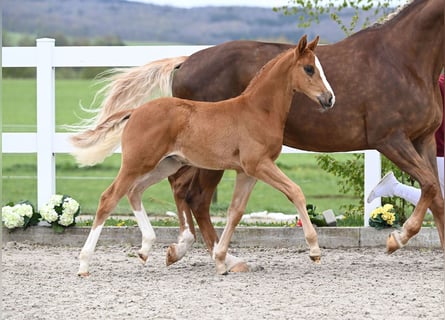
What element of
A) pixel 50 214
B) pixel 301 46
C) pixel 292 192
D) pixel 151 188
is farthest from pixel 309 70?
pixel 151 188

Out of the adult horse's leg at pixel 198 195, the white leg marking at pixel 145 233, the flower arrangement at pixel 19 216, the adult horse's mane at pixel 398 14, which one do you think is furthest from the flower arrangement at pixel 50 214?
the adult horse's mane at pixel 398 14

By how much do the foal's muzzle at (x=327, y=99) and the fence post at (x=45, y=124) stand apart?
3.10 meters

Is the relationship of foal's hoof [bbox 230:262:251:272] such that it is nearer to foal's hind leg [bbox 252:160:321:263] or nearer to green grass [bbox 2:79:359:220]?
foal's hind leg [bbox 252:160:321:263]

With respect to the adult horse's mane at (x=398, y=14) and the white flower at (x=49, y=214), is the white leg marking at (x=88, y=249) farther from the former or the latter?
the adult horse's mane at (x=398, y=14)

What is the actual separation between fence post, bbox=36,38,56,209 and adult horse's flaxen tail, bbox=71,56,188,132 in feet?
3.29

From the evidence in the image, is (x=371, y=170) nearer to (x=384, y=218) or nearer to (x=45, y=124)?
(x=384, y=218)

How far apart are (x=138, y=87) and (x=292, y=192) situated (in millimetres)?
1936

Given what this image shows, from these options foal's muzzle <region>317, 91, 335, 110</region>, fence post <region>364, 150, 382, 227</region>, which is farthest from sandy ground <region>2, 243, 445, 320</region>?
foal's muzzle <region>317, 91, 335, 110</region>

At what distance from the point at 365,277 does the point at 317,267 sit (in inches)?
22.3

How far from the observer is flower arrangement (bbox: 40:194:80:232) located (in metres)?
8.19

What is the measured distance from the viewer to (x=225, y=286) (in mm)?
6254

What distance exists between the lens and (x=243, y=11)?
71875 millimetres

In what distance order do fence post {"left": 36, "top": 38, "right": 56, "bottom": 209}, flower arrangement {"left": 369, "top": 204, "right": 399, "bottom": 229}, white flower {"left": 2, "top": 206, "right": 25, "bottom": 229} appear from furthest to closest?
fence post {"left": 36, "top": 38, "right": 56, "bottom": 209} < white flower {"left": 2, "top": 206, "right": 25, "bottom": 229} < flower arrangement {"left": 369, "top": 204, "right": 399, "bottom": 229}

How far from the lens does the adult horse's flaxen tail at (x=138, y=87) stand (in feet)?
25.1
